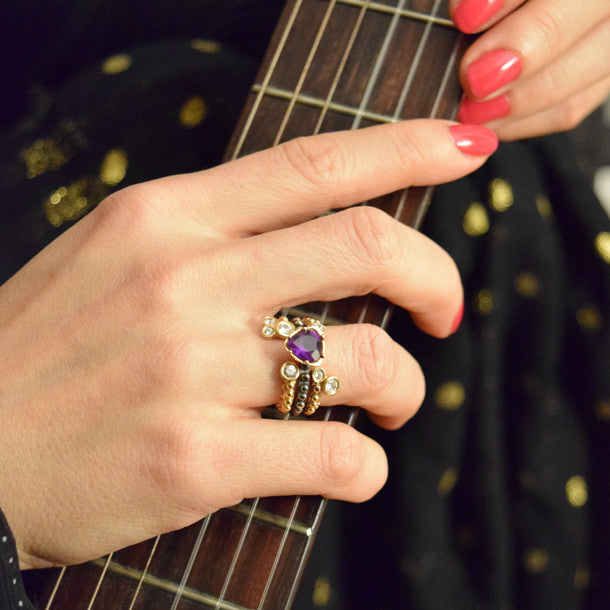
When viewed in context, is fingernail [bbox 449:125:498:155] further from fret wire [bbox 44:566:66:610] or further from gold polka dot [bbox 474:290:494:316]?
fret wire [bbox 44:566:66:610]

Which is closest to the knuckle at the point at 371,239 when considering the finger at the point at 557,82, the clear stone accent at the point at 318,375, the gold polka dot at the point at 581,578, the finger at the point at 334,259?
the finger at the point at 334,259

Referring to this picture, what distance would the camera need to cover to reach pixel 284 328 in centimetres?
59

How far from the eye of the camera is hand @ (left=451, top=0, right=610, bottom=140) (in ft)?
2.27

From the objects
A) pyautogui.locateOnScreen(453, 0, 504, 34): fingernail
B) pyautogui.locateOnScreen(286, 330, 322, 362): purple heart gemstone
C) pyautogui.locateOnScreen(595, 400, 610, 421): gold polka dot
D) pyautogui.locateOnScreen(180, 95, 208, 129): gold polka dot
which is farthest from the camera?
pyautogui.locateOnScreen(180, 95, 208, 129): gold polka dot

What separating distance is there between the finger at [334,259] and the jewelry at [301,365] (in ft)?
0.10

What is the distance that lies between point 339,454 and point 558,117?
0.58 metres

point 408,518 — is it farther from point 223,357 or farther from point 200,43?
point 200,43

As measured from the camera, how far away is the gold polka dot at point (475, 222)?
0.85 m

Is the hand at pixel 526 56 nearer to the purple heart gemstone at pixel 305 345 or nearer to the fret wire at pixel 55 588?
the purple heart gemstone at pixel 305 345

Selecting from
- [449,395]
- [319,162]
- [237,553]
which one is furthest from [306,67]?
[237,553]

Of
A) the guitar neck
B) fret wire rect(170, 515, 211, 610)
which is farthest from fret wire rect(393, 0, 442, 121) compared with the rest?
fret wire rect(170, 515, 211, 610)

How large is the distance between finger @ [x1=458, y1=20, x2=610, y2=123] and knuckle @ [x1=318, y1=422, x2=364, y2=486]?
37cm

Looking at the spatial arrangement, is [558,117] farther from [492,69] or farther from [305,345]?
[305,345]

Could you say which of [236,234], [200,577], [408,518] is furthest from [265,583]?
[236,234]
